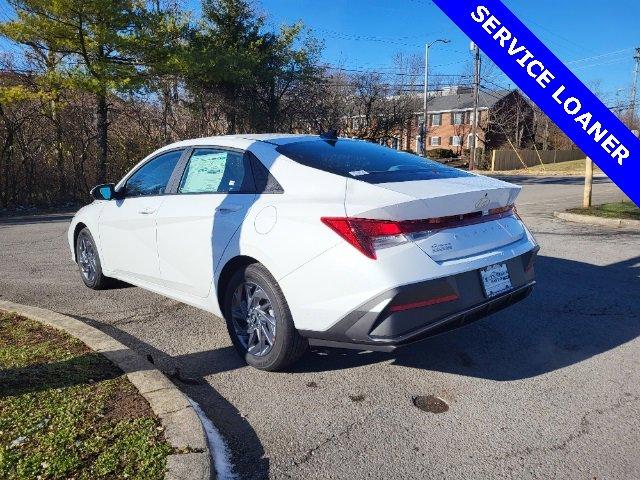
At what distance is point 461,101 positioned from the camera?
202 ft

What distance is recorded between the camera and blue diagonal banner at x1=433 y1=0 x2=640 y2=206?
248 centimetres

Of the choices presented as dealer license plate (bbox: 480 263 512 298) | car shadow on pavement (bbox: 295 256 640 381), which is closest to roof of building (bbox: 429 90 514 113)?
car shadow on pavement (bbox: 295 256 640 381)

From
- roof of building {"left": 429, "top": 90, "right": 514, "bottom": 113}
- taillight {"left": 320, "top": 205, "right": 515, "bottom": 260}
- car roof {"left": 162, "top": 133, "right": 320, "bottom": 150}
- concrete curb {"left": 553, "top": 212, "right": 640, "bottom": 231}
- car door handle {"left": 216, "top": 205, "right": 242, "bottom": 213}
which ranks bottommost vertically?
concrete curb {"left": 553, "top": 212, "right": 640, "bottom": 231}

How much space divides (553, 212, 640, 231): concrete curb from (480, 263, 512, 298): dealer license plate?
746 centimetres

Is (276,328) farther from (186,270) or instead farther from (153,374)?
(186,270)

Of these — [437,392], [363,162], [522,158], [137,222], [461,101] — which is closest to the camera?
[437,392]

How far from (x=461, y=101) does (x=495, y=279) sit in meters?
62.3

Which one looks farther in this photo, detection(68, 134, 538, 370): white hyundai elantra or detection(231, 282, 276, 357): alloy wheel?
detection(231, 282, 276, 357): alloy wheel

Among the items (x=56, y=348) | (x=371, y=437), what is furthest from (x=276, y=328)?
(x=56, y=348)

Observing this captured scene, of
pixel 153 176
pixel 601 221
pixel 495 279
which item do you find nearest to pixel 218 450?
pixel 495 279

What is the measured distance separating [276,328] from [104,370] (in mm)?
1177

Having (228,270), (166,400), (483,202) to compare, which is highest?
(483,202)

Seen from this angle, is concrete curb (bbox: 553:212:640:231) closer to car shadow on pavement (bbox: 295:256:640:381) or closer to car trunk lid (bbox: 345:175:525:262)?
car shadow on pavement (bbox: 295:256:640:381)

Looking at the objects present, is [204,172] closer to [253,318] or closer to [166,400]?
[253,318]
